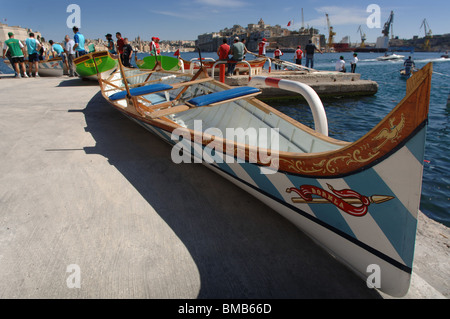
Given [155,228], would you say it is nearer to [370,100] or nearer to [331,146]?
[331,146]

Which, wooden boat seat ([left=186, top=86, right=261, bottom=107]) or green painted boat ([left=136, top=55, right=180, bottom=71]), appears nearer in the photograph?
wooden boat seat ([left=186, top=86, right=261, bottom=107])

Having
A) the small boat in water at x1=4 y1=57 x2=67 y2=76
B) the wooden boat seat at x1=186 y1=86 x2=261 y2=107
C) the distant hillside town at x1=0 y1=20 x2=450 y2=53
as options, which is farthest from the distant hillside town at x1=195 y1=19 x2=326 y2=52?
the wooden boat seat at x1=186 y1=86 x2=261 y2=107

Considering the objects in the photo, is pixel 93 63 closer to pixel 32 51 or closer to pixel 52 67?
pixel 32 51

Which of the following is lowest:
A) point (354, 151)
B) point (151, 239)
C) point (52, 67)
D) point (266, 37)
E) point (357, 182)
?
point (151, 239)

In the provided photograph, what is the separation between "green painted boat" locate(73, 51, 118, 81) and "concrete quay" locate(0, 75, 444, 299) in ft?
23.1

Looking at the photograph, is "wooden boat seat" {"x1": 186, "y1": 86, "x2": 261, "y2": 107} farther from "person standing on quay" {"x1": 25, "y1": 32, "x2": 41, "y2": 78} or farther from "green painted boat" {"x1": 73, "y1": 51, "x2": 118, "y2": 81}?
"person standing on quay" {"x1": 25, "y1": 32, "x2": 41, "y2": 78}

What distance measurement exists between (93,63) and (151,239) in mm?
10185

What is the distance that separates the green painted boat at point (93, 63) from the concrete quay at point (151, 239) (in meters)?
7.04

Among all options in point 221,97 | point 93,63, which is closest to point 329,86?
point 221,97

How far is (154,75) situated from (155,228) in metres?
6.28

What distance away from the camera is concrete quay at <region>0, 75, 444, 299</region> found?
2.04m

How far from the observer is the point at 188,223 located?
279 cm

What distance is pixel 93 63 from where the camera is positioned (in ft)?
33.5

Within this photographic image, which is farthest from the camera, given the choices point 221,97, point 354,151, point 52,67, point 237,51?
point 52,67
